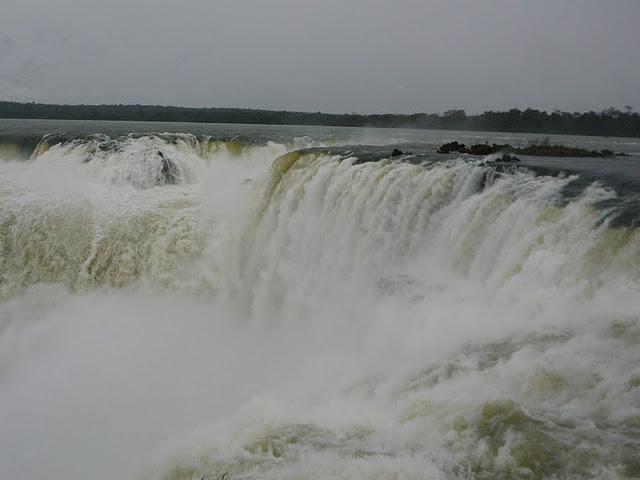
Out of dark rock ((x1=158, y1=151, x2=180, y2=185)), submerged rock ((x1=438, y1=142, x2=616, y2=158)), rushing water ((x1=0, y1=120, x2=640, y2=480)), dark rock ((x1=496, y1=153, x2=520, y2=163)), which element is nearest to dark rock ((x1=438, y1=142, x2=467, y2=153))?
submerged rock ((x1=438, y1=142, x2=616, y2=158))

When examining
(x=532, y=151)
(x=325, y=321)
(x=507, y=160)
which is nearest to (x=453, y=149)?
(x=532, y=151)

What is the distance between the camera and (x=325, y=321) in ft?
34.2

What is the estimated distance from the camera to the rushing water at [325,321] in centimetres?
484

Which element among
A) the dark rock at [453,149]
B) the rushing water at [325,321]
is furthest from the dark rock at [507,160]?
the dark rock at [453,149]

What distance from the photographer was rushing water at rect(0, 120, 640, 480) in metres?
4.84

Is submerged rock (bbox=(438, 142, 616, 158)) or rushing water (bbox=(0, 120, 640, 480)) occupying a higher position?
submerged rock (bbox=(438, 142, 616, 158))

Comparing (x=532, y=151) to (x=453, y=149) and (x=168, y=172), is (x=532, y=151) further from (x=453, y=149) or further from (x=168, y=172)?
(x=168, y=172)

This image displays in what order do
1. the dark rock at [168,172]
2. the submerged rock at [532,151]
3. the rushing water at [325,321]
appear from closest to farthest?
the rushing water at [325,321], the submerged rock at [532,151], the dark rock at [168,172]

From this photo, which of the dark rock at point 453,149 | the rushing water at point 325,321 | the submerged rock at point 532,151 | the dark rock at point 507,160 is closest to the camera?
the rushing water at point 325,321

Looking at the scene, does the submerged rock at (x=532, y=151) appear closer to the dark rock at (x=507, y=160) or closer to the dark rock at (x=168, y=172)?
the dark rock at (x=507, y=160)

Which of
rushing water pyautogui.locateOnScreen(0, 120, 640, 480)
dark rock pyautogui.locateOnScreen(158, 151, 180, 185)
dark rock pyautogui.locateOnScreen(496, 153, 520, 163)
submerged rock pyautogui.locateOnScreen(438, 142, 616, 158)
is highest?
submerged rock pyautogui.locateOnScreen(438, 142, 616, 158)

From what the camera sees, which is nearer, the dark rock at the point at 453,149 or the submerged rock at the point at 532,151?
the submerged rock at the point at 532,151

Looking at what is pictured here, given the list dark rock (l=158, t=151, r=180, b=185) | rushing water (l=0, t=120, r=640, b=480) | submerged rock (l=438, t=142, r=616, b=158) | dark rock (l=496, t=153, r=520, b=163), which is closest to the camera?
rushing water (l=0, t=120, r=640, b=480)

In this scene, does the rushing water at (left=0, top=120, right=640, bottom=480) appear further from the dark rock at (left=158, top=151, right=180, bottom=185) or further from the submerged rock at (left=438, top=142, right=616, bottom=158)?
the submerged rock at (left=438, top=142, right=616, bottom=158)
